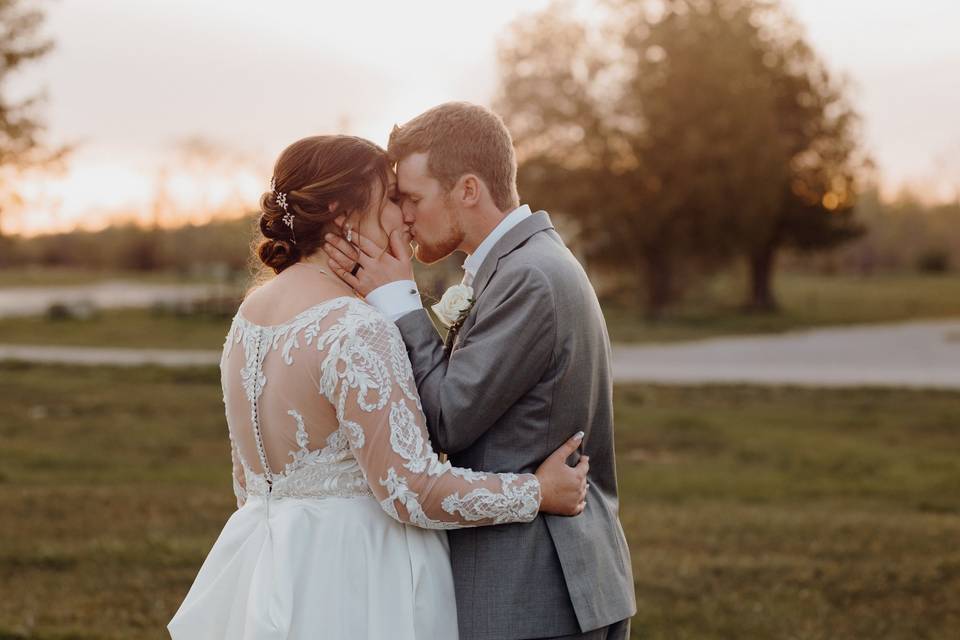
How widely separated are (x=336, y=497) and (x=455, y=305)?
0.63m

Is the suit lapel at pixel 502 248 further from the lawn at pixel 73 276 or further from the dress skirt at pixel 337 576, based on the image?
the lawn at pixel 73 276

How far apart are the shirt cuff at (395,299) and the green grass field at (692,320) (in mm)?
20537

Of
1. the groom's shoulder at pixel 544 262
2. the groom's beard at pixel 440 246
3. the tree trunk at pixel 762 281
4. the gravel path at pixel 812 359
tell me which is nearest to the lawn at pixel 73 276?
the tree trunk at pixel 762 281

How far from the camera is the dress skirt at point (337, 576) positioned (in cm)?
302

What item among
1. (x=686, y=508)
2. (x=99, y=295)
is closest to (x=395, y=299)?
(x=686, y=508)

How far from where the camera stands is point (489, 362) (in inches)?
114

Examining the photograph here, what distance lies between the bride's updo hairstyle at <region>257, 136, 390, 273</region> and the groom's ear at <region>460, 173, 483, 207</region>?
0.73 ft

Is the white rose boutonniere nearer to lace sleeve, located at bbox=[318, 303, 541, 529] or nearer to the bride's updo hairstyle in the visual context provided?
lace sleeve, located at bbox=[318, 303, 541, 529]

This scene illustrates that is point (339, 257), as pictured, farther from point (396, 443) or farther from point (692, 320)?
point (692, 320)

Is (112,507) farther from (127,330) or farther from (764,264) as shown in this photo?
(764,264)

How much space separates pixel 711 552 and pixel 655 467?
3483 mm

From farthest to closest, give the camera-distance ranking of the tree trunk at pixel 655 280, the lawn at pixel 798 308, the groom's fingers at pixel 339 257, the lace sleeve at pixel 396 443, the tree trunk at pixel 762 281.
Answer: the tree trunk at pixel 762 281 < the tree trunk at pixel 655 280 < the lawn at pixel 798 308 < the groom's fingers at pixel 339 257 < the lace sleeve at pixel 396 443

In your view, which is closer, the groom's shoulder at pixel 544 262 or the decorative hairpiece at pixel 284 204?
the groom's shoulder at pixel 544 262

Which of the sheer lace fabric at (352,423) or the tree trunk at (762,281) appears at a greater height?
the sheer lace fabric at (352,423)
